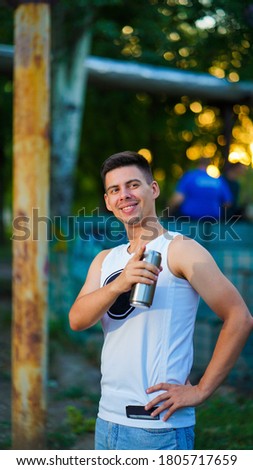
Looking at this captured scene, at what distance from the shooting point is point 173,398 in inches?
97.0

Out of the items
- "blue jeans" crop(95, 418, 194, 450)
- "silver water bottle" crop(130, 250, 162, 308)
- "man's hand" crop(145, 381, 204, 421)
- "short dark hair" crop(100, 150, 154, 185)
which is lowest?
"blue jeans" crop(95, 418, 194, 450)

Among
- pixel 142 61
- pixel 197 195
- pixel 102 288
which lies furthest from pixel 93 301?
pixel 142 61

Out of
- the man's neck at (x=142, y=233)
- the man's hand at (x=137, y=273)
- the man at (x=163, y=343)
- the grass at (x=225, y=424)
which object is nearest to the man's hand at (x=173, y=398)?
the man at (x=163, y=343)

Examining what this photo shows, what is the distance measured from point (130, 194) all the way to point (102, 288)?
34 centimetres

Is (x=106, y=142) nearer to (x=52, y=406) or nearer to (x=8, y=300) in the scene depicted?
(x=8, y=300)

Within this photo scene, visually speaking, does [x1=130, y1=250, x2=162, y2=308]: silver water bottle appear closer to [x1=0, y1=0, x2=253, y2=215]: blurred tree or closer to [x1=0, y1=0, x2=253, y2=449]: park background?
[x1=0, y1=0, x2=253, y2=449]: park background

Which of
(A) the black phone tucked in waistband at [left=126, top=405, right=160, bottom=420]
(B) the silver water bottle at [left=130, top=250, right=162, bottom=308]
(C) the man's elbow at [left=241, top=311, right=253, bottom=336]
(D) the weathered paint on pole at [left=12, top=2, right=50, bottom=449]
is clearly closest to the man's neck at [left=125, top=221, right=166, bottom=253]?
(B) the silver water bottle at [left=130, top=250, right=162, bottom=308]

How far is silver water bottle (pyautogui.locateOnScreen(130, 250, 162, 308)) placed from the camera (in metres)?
2.33

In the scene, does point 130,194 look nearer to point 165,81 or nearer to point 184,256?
point 184,256

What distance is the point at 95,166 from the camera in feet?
84.7

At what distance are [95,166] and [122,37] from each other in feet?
41.5

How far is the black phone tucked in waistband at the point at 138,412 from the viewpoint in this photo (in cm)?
249

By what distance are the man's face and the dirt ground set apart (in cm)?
272
